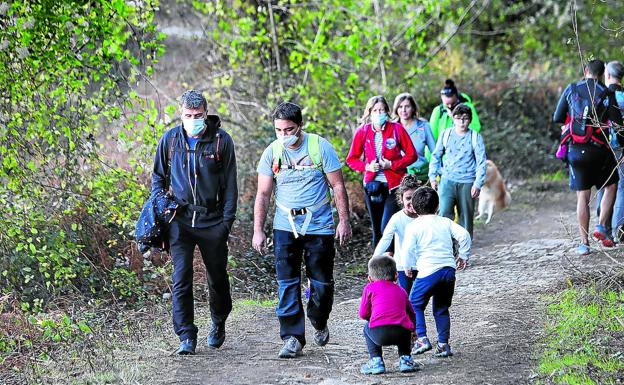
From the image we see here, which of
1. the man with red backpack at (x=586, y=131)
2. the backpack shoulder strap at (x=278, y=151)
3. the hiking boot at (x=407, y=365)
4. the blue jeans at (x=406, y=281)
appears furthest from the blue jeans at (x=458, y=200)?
the hiking boot at (x=407, y=365)

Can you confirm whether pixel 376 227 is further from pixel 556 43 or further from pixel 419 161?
pixel 556 43

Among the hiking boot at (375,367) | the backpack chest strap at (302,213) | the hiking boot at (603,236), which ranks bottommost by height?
the hiking boot at (375,367)

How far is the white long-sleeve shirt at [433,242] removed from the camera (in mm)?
7059

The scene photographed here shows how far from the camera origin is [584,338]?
24.5 ft

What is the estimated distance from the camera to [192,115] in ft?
23.7

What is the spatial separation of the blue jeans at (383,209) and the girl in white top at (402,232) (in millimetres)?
1855

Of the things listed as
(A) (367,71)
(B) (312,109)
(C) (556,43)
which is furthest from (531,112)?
(B) (312,109)

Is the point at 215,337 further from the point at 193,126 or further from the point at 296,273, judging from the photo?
the point at 193,126

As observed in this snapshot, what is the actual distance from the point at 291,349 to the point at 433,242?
4.51 ft

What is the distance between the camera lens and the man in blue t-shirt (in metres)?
7.38

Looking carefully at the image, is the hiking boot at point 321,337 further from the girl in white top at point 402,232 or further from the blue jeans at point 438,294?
the blue jeans at point 438,294

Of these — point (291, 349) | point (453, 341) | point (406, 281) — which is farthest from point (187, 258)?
point (453, 341)

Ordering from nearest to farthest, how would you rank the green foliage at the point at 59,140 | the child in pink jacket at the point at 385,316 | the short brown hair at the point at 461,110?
the child in pink jacket at the point at 385,316
the green foliage at the point at 59,140
the short brown hair at the point at 461,110

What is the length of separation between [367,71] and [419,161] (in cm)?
623
